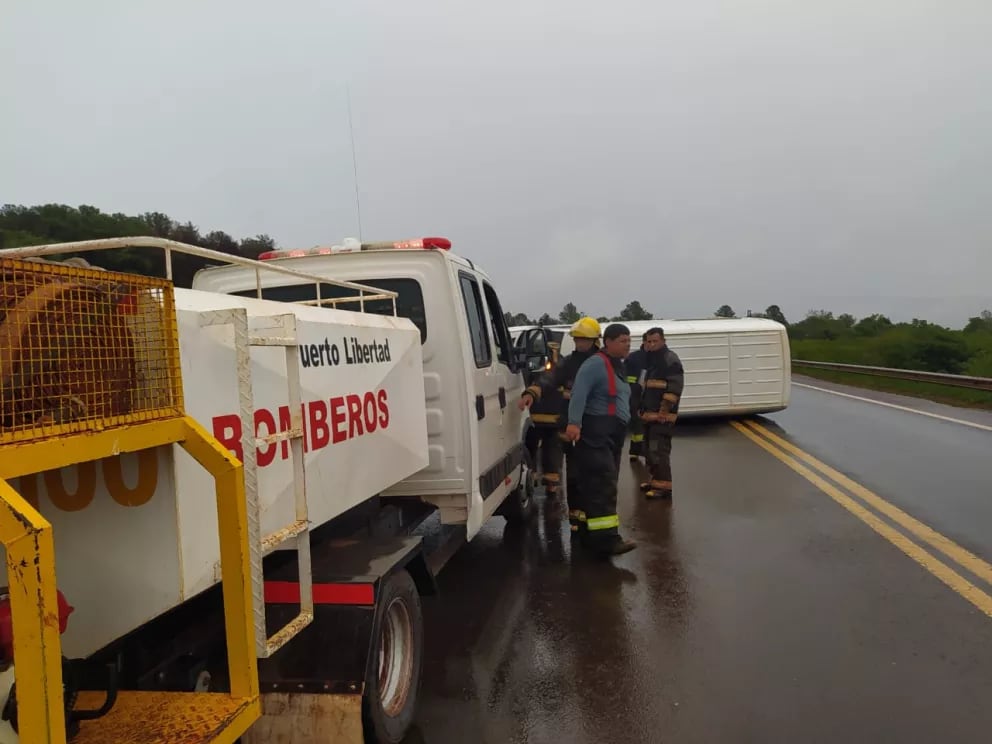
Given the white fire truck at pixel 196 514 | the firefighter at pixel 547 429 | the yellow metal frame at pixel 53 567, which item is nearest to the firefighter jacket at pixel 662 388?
the firefighter at pixel 547 429

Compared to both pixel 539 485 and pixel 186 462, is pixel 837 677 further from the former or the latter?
pixel 539 485

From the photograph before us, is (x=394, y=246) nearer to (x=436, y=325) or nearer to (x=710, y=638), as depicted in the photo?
(x=436, y=325)

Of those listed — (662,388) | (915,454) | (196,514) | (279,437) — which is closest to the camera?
(196,514)

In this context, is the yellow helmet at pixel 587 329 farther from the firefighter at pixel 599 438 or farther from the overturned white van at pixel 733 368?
the overturned white van at pixel 733 368

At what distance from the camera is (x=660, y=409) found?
25.0 feet

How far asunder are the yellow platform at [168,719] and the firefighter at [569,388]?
160 inches

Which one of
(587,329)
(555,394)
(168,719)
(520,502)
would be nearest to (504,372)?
(587,329)

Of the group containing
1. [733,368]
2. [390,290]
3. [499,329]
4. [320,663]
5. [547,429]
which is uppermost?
[390,290]

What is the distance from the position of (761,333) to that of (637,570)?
872cm

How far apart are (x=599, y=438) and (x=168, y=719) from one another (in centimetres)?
424

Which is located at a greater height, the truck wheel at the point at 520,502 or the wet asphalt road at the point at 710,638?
the truck wheel at the point at 520,502

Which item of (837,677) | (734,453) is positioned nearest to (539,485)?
(734,453)

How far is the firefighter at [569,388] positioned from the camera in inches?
246

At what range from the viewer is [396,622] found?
3.29 meters
